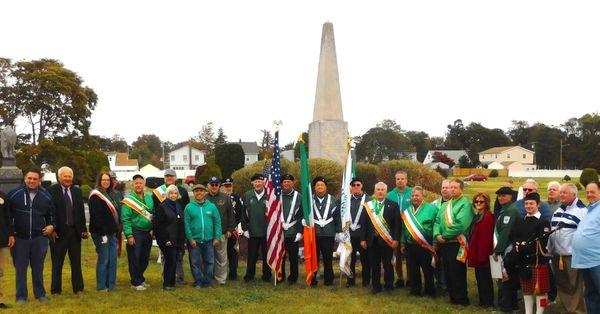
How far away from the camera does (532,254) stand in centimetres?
624

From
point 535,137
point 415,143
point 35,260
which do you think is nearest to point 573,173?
point 535,137

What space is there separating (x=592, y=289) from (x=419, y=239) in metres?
2.39

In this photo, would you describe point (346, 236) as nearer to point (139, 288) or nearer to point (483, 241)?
point (483, 241)

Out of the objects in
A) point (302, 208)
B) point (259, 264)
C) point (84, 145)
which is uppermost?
point (84, 145)

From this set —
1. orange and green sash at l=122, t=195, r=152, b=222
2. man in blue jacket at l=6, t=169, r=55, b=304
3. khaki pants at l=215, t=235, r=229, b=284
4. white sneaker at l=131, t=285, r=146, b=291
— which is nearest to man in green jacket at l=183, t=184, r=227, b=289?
khaki pants at l=215, t=235, r=229, b=284

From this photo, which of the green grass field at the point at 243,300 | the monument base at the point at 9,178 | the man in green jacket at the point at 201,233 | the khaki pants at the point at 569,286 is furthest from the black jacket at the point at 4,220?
the khaki pants at the point at 569,286

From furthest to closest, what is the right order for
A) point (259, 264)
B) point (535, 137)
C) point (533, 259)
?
1. point (535, 137)
2. point (259, 264)
3. point (533, 259)

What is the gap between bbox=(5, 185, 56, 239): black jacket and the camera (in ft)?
23.4

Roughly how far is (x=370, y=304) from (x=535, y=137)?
105428 mm

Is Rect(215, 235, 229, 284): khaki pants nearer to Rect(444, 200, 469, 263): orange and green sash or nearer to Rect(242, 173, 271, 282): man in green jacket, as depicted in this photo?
Rect(242, 173, 271, 282): man in green jacket

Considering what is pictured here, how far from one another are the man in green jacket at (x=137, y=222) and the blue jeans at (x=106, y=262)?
0.24 m

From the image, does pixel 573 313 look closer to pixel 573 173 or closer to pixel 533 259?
pixel 533 259

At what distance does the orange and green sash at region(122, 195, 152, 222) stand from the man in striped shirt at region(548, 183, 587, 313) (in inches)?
226

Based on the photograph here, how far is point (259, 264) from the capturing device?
1092 centimetres
